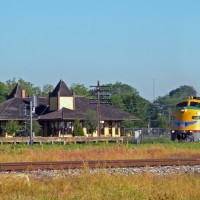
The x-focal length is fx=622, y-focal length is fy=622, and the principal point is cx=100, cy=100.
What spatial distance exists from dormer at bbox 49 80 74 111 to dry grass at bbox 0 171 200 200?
57.9 m

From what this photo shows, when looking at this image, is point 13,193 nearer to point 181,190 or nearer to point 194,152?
point 181,190

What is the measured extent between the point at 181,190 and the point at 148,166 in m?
6.64

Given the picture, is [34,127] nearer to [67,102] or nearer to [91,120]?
[91,120]

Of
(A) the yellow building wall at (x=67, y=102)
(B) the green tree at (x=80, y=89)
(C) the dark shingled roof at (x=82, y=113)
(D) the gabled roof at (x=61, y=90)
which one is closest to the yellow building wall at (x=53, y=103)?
(D) the gabled roof at (x=61, y=90)

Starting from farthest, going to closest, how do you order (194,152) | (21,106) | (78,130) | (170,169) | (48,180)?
1. (21,106)
2. (78,130)
3. (194,152)
4. (170,169)
5. (48,180)

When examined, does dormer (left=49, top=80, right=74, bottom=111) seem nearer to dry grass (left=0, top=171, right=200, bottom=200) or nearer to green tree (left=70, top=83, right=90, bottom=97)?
green tree (left=70, top=83, right=90, bottom=97)

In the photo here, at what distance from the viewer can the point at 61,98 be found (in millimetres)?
76250

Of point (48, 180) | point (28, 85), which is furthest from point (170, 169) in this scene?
point (28, 85)

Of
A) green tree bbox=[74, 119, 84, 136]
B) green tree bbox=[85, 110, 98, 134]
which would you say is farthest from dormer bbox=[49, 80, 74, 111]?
green tree bbox=[74, 119, 84, 136]

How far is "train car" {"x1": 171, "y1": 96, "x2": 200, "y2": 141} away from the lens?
4338cm

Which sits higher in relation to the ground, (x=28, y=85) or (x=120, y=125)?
(x=28, y=85)

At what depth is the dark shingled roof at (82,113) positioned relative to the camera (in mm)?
72688

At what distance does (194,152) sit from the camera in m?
29.5

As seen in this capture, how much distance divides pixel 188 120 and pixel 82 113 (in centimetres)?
3301
